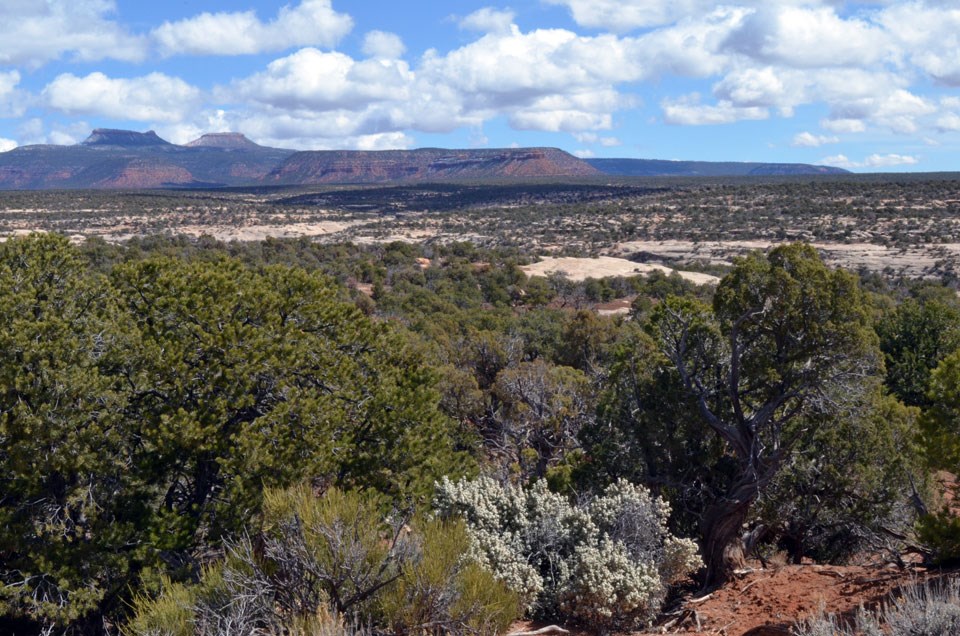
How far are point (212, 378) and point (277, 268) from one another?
2.47 meters

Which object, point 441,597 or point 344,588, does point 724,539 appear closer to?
point 441,597

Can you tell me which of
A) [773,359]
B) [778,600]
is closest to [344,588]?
[778,600]

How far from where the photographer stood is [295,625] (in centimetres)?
590

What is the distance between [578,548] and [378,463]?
11.9ft

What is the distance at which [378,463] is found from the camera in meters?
11.0

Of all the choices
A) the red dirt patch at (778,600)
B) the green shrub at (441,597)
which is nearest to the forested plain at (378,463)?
the green shrub at (441,597)

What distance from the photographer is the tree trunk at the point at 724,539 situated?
31.7 feet

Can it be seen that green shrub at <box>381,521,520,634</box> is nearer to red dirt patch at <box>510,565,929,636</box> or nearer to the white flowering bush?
the white flowering bush

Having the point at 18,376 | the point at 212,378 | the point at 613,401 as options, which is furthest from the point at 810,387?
the point at 18,376

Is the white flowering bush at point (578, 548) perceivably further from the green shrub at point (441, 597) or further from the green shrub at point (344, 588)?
the green shrub at point (344, 588)

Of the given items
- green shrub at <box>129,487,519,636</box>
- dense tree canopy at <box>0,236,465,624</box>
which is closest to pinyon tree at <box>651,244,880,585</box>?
green shrub at <box>129,487,519,636</box>

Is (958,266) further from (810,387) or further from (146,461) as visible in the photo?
(146,461)

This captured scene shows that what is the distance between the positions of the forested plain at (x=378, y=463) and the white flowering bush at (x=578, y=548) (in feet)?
0.11

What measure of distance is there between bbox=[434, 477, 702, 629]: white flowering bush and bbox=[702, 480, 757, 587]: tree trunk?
0.56 metres
